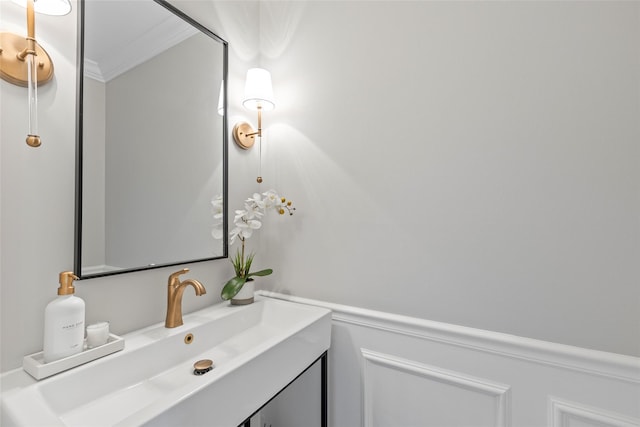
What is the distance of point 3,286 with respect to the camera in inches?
27.2

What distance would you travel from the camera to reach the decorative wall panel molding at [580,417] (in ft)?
2.54

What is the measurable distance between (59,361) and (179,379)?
0.29 meters

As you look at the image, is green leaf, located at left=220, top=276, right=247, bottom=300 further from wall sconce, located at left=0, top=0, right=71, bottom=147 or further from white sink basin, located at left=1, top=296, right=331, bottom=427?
wall sconce, located at left=0, top=0, right=71, bottom=147

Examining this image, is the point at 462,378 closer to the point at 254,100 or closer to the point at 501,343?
the point at 501,343

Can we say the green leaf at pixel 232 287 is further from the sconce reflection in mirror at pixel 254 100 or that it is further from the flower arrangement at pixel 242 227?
the sconce reflection in mirror at pixel 254 100

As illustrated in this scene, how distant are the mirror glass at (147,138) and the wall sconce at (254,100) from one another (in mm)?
93

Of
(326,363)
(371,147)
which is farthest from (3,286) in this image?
(371,147)

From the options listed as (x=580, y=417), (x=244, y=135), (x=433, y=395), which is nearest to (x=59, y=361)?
(x=244, y=135)

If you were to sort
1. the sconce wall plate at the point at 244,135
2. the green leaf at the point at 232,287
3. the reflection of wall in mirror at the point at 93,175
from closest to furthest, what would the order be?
the reflection of wall in mirror at the point at 93,175 → the green leaf at the point at 232,287 → the sconce wall plate at the point at 244,135

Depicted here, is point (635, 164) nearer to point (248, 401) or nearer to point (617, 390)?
point (617, 390)

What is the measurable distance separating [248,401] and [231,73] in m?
1.25

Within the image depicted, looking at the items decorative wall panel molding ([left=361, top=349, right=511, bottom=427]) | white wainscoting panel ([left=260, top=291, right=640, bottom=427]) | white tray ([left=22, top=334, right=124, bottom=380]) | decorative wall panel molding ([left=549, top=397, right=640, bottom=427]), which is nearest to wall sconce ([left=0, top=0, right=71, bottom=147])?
white tray ([left=22, top=334, right=124, bottom=380])

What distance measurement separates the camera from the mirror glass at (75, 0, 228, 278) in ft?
2.77

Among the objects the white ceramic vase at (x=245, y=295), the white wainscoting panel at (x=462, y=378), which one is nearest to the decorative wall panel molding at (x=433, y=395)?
the white wainscoting panel at (x=462, y=378)
